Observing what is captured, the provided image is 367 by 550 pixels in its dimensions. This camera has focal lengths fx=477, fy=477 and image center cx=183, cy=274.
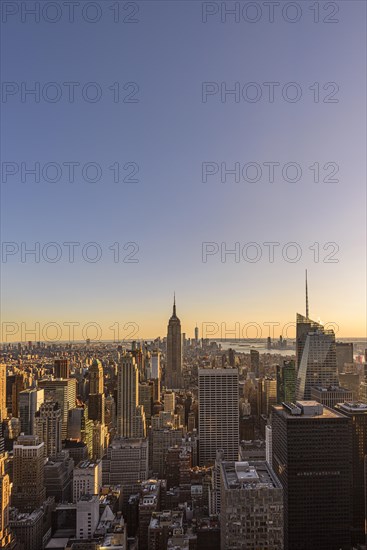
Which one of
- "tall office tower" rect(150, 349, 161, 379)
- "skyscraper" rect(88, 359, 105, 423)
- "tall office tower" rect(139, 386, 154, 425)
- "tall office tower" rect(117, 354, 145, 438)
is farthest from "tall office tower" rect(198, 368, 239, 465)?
"skyscraper" rect(88, 359, 105, 423)

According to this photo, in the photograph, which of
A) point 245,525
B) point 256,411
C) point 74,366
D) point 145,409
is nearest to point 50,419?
point 74,366

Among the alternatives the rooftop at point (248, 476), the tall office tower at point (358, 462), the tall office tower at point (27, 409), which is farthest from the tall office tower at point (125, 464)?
the rooftop at point (248, 476)

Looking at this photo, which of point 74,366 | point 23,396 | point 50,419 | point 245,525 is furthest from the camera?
point 74,366

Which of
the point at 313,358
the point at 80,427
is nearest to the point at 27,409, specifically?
the point at 80,427

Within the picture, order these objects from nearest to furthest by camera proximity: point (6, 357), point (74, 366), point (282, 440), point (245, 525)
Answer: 1. point (245, 525)
2. point (282, 440)
3. point (6, 357)
4. point (74, 366)

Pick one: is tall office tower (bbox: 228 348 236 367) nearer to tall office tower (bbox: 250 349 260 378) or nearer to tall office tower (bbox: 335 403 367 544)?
tall office tower (bbox: 250 349 260 378)

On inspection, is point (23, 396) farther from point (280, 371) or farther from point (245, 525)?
point (245, 525)
